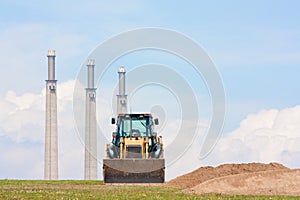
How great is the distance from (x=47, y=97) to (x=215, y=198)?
115 m

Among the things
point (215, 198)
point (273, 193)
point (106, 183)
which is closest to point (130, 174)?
point (106, 183)

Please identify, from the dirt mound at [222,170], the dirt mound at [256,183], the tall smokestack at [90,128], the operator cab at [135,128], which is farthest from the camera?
the tall smokestack at [90,128]

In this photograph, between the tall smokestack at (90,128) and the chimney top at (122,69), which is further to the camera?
the chimney top at (122,69)

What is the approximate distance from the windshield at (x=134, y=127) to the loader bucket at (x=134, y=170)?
9.11 feet

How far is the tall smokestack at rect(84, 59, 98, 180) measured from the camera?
5320 inches

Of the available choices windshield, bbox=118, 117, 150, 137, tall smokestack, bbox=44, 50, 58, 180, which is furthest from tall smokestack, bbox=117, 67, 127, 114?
windshield, bbox=118, 117, 150, 137

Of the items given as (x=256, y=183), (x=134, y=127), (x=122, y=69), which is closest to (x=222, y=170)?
(x=134, y=127)

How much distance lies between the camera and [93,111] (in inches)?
5497

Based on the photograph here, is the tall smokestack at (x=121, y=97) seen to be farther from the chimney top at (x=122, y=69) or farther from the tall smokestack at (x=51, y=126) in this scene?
the tall smokestack at (x=51, y=126)

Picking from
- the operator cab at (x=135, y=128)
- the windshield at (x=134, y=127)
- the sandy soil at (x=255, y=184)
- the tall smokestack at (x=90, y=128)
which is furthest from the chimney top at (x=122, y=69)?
the sandy soil at (x=255, y=184)

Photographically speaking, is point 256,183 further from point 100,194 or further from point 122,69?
point 122,69

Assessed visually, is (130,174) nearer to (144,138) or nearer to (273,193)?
(144,138)

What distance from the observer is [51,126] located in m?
140

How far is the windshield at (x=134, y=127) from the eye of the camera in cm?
4916
